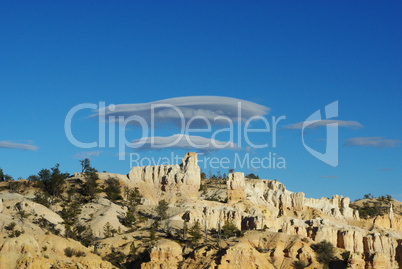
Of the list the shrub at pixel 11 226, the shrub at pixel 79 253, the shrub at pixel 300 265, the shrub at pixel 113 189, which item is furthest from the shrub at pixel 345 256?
the shrub at pixel 11 226

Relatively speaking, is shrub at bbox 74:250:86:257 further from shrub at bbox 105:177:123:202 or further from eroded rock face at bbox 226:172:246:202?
eroded rock face at bbox 226:172:246:202

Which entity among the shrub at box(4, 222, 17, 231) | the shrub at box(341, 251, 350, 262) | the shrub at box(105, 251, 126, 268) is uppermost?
the shrub at box(4, 222, 17, 231)

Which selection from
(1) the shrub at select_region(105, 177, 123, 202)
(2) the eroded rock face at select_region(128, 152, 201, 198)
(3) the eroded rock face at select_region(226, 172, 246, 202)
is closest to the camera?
(1) the shrub at select_region(105, 177, 123, 202)

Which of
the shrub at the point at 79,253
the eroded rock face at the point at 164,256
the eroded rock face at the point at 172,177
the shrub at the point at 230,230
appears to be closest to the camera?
the shrub at the point at 79,253

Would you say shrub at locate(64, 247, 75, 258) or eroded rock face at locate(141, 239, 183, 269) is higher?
shrub at locate(64, 247, 75, 258)

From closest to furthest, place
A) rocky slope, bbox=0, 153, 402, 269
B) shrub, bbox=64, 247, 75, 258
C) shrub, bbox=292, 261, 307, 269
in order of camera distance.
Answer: shrub, bbox=64, 247, 75, 258 < rocky slope, bbox=0, 153, 402, 269 < shrub, bbox=292, 261, 307, 269

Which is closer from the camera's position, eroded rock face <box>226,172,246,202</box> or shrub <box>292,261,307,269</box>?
shrub <box>292,261,307,269</box>

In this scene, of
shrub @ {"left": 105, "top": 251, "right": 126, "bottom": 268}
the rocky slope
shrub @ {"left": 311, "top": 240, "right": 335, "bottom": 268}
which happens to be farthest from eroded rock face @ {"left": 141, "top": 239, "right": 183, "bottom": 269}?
shrub @ {"left": 311, "top": 240, "right": 335, "bottom": 268}

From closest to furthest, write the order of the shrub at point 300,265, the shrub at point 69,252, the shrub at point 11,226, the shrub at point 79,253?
the shrub at point 69,252 < the shrub at point 79,253 < the shrub at point 11,226 < the shrub at point 300,265

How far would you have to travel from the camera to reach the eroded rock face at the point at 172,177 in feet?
436

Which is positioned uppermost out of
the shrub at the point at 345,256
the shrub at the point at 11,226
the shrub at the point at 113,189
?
the shrub at the point at 113,189

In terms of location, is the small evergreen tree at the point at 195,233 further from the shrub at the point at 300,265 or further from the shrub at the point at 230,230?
the shrub at the point at 300,265

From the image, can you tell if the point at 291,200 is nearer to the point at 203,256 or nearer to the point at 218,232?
the point at 218,232

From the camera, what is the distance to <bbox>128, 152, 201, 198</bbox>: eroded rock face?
133m
